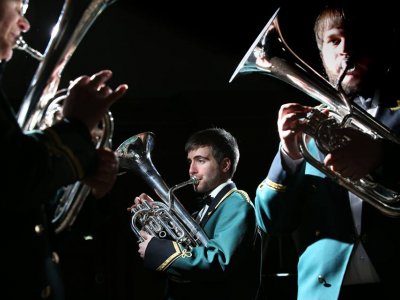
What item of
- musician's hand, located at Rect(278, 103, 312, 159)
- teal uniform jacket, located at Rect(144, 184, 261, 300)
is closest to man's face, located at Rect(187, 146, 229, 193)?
teal uniform jacket, located at Rect(144, 184, 261, 300)

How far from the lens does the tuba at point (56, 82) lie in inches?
56.2

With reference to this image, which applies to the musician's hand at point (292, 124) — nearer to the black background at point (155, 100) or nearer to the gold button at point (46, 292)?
Result: the gold button at point (46, 292)

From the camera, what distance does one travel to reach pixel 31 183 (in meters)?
1.20

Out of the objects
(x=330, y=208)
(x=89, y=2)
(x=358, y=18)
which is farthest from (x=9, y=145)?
(x=358, y=18)

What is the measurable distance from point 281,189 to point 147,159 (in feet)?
4.36

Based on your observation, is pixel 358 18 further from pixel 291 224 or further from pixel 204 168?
pixel 204 168

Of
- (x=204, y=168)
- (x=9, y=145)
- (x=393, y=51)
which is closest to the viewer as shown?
(x=9, y=145)

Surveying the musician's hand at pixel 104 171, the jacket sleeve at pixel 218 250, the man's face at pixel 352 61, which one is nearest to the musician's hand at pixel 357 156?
the man's face at pixel 352 61

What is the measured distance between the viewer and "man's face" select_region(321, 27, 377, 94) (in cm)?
184

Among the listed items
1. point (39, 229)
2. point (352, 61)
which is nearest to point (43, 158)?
point (39, 229)

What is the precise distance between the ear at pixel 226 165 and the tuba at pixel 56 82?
1464 millimetres

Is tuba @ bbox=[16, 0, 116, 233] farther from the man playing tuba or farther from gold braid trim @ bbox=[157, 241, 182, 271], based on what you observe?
gold braid trim @ bbox=[157, 241, 182, 271]

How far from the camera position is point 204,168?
2.95 metres

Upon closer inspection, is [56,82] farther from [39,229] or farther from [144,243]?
[144,243]
